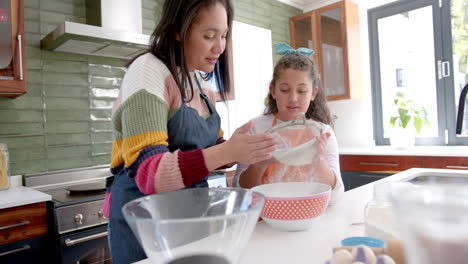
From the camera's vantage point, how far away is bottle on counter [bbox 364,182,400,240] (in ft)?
2.03

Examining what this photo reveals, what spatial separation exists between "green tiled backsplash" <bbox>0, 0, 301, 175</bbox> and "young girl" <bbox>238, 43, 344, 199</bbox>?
123cm

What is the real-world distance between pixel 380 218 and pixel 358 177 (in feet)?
7.98

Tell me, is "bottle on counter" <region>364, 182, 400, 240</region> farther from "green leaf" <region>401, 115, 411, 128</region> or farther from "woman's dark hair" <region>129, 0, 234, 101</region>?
"green leaf" <region>401, 115, 411, 128</region>

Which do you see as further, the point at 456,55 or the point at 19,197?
the point at 456,55

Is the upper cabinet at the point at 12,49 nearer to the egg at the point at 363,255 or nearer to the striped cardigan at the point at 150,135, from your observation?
the striped cardigan at the point at 150,135

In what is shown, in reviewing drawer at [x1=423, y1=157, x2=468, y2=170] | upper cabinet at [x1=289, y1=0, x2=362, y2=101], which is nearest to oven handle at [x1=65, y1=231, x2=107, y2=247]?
drawer at [x1=423, y1=157, x2=468, y2=170]

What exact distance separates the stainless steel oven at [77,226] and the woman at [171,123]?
2.67ft

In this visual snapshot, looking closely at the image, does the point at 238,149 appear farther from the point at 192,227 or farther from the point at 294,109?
the point at 294,109

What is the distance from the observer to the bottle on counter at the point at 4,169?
179 cm

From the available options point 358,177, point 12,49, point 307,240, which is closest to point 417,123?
point 358,177

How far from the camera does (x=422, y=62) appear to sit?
10.5ft

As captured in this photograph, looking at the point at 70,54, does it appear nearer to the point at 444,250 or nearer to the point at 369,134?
the point at 444,250

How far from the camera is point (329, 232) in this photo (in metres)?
0.79

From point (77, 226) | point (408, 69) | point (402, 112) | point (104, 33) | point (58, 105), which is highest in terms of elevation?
point (104, 33)
